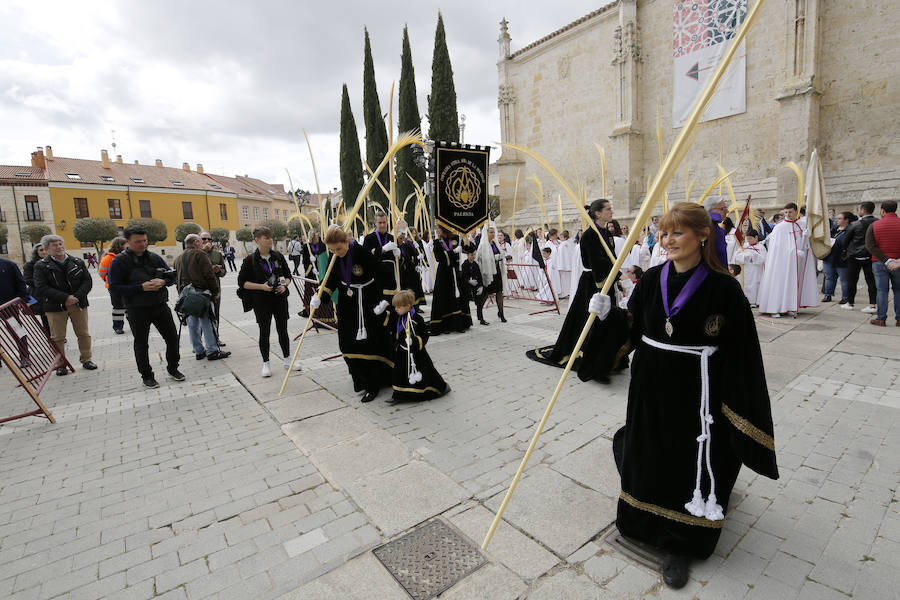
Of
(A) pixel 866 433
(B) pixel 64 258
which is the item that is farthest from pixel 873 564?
(B) pixel 64 258

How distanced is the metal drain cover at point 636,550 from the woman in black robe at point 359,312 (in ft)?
9.83

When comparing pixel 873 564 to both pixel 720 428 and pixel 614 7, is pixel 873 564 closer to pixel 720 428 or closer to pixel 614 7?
pixel 720 428

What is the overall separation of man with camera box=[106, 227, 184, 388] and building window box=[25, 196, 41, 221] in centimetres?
4870

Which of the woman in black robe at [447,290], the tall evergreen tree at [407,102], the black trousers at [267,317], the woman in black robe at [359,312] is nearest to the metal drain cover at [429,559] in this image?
the woman in black robe at [359,312]

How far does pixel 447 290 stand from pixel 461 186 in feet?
6.28

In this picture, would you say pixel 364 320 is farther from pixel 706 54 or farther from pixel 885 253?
pixel 706 54

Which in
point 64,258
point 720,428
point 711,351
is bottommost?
point 720,428

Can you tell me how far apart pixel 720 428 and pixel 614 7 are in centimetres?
2302

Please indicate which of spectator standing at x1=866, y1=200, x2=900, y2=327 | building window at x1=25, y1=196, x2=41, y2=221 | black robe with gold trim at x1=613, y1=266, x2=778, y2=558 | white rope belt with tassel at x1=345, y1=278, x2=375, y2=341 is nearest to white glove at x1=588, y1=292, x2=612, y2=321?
black robe with gold trim at x1=613, y1=266, x2=778, y2=558

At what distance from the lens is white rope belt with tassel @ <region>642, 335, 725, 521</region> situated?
6.91 feet

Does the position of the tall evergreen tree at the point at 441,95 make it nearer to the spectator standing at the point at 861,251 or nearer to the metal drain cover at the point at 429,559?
the spectator standing at the point at 861,251

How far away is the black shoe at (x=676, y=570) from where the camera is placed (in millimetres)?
2113

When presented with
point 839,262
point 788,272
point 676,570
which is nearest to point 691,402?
point 676,570

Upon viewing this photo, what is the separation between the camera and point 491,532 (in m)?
2.38
